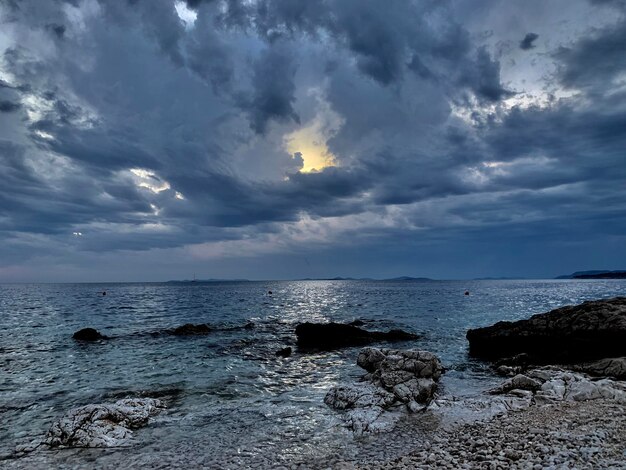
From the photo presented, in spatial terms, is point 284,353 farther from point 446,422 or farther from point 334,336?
point 446,422

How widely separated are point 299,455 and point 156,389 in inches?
456

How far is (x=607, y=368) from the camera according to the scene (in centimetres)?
→ 1969

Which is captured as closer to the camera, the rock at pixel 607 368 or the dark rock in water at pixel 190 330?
the rock at pixel 607 368

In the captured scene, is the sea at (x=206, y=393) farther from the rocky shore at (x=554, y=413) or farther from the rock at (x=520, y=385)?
the rocky shore at (x=554, y=413)

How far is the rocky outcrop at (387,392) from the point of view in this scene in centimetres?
1416

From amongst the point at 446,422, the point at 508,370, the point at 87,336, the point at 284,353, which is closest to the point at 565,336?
the point at 508,370

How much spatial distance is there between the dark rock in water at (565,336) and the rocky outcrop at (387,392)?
10.1 meters

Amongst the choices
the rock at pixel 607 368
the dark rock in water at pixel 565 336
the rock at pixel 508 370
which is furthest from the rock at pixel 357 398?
the dark rock in water at pixel 565 336

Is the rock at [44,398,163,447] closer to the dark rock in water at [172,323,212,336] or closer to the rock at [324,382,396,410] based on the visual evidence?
the rock at [324,382,396,410]

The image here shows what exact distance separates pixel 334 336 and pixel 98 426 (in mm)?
24571

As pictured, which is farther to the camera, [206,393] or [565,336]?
[565,336]

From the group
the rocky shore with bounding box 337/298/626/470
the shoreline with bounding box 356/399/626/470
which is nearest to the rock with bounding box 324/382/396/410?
the rocky shore with bounding box 337/298/626/470

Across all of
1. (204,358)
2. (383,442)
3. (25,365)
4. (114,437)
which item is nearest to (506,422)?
(383,442)

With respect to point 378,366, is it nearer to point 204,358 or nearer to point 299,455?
point 299,455
